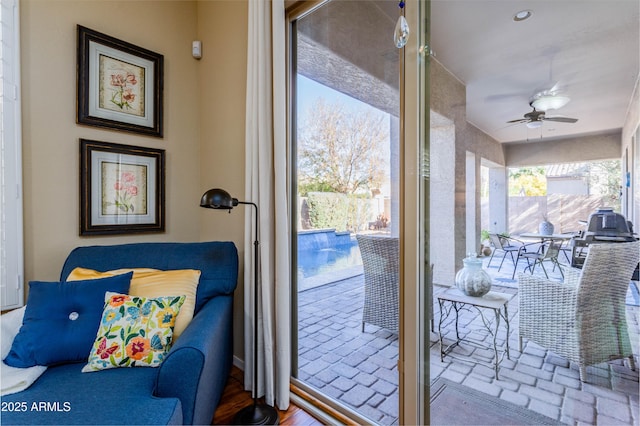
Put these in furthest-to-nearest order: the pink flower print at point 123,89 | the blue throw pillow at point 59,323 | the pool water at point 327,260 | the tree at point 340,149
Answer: the pink flower print at point 123,89 → the pool water at point 327,260 → the tree at point 340,149 → the blue throw pillow at point 59,323

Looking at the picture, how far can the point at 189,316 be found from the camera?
1591 millimetres

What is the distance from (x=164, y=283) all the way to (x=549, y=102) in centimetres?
196

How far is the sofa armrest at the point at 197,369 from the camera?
1.14m

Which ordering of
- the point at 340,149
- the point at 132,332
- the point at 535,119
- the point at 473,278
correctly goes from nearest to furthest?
the point at 535,119, the point at 473,278, the point at 132,332, the point at 340,149

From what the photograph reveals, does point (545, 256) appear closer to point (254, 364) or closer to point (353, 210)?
point (353, 210)

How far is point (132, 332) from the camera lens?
140 centimetres

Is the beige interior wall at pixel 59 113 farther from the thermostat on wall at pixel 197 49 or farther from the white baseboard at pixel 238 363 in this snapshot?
the white baseboard at pixel 238 363

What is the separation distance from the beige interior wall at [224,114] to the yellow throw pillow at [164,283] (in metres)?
0.51

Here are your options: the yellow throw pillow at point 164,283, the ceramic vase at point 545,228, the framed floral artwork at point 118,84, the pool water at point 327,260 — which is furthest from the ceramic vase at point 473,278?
the framed floral artwork at point 118,84

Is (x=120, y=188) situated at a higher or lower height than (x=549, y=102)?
lower

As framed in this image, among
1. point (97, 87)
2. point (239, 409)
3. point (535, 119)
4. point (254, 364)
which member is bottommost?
point (239, 409)

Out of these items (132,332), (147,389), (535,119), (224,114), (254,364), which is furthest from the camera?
(224,114)

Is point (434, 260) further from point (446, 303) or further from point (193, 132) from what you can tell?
point (193, 132)

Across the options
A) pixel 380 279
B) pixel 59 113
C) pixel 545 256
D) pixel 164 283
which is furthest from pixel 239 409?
pixel 59 113
